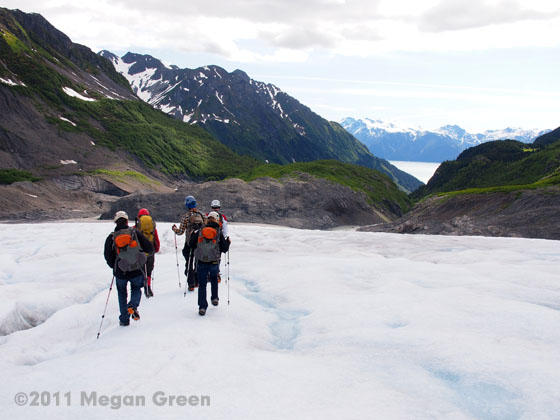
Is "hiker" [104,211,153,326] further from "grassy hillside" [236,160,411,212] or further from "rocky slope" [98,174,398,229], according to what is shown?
"grassy hillside" [236,160,411,212]

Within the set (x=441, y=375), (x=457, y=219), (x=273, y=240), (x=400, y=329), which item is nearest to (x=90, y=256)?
(x=273, y=240)

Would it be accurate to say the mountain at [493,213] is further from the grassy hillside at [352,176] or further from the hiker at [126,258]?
the hiker at [126,258]

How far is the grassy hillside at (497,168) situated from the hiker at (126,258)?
11193 centimetres

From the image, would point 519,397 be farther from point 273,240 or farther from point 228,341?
point 273,240

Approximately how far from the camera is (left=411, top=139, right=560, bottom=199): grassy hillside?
111 m

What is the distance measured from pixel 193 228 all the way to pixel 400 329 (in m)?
7.09

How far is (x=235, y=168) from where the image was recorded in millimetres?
156625

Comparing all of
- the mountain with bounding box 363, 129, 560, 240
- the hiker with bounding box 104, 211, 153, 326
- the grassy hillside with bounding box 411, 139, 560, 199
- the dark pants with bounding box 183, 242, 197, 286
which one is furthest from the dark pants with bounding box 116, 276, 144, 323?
the grassy hillside with bounding box 411, 139, 560, 199

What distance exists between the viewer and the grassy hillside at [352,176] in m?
80.6

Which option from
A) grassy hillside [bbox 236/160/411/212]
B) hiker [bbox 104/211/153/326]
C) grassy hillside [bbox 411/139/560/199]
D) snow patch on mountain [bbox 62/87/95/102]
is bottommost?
hiker [bbox 104/211/153/326]

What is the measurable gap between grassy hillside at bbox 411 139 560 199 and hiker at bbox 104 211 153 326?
112m

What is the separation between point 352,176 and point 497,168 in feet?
231

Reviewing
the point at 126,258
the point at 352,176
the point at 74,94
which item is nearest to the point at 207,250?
the point at 126,258

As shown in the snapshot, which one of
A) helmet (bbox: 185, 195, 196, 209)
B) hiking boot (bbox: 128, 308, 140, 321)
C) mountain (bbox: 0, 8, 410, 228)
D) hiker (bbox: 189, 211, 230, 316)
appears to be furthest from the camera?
mountain (bbox: 0, 8, 410, 228)
